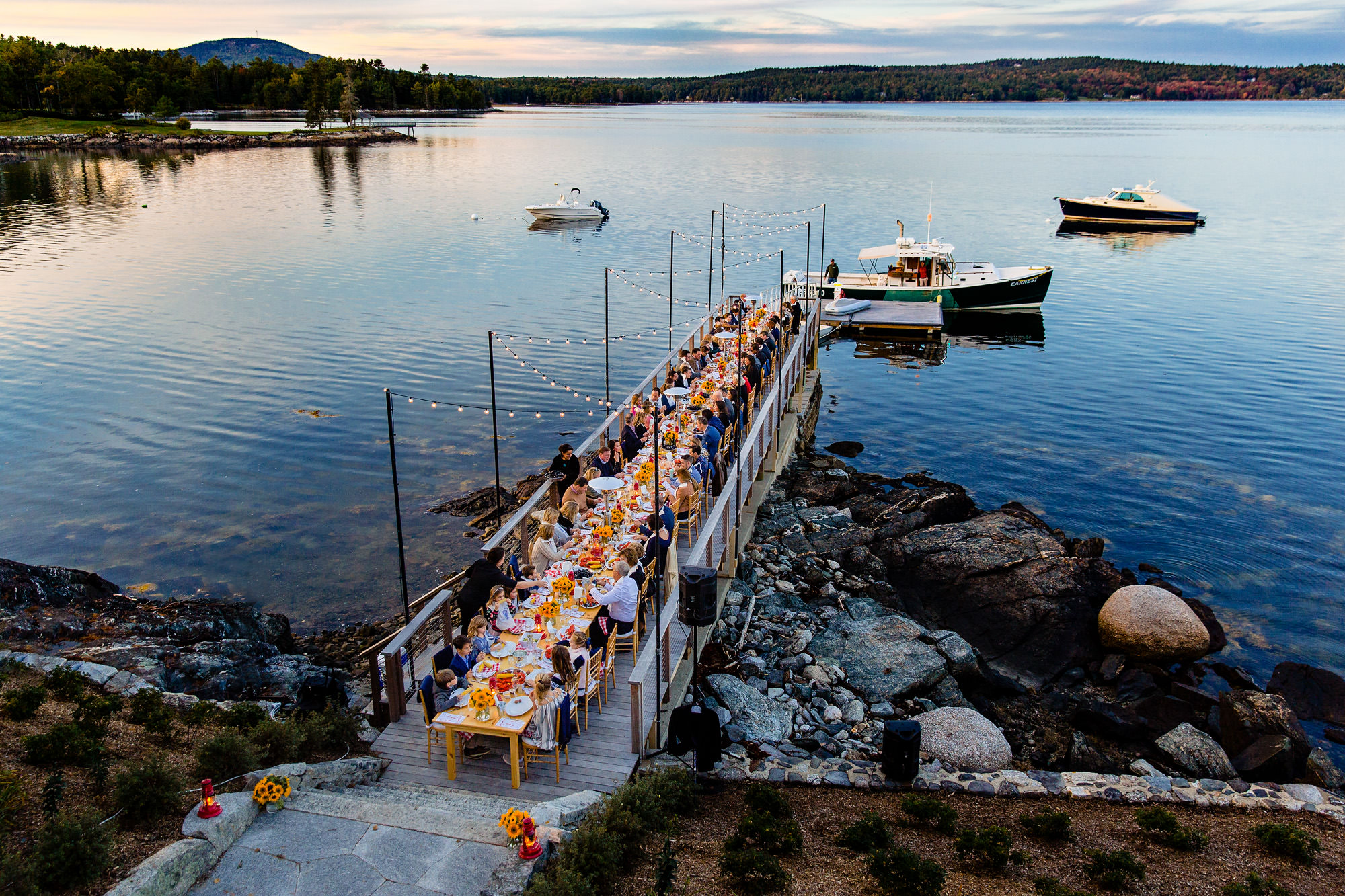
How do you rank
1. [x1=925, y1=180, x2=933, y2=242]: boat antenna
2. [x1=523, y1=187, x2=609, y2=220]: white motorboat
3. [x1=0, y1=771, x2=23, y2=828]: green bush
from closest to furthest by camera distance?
[x1=0, y1=771, x2=23, y2=828]: green bush
[x1=925, y1=180, x2=933, y2=242]: boat antenna
[x1=523, y1=187, x2=609, y2=220]: white motorboat

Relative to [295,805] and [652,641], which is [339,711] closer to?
[295,805]

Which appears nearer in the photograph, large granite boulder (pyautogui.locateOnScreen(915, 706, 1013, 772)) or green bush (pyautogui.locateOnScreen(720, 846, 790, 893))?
green bush (pyautogui.locateOnScreen(720, 846, 790, 893))

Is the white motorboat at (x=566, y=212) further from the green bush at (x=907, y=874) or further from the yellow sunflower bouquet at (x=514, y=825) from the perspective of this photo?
the green bush at (x=907, y=874)

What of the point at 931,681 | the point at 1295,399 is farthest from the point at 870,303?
the point at 931,681

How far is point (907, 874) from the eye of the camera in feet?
23.5

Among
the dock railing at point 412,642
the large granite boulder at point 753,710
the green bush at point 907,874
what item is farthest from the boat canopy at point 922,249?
the green bush at point 907,874

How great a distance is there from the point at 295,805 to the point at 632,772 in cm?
315

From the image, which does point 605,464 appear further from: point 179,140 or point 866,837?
point 179,140

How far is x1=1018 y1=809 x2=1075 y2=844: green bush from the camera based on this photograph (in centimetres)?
842

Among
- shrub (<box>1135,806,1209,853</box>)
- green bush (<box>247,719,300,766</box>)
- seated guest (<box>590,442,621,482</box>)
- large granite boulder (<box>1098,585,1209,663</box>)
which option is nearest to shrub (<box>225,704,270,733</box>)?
green bush (<box>247,719,300,766</box>)

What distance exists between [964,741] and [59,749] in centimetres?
949

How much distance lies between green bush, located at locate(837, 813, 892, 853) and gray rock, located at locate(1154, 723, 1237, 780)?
19.5ft

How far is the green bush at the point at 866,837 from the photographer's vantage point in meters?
7.90

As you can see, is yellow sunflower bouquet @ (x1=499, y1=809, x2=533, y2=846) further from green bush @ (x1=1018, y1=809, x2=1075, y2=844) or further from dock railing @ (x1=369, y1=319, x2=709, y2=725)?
green bush @ (x1=1018, y1=809, x2=1075, y2=844)
